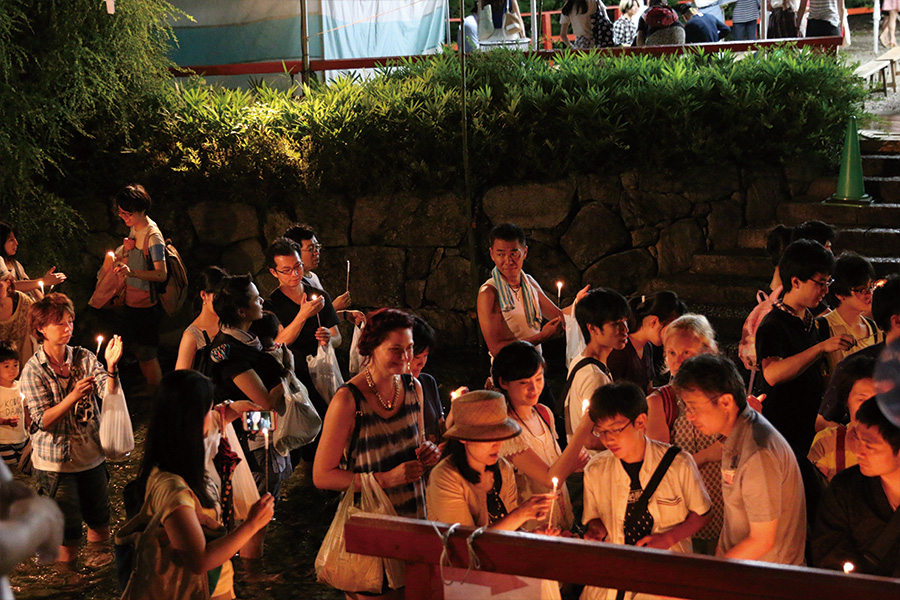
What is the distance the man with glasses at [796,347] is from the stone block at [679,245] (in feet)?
14.9

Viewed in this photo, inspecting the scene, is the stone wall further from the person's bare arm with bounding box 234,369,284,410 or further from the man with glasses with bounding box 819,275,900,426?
the man with glasses with bounding box 819,275,900,426

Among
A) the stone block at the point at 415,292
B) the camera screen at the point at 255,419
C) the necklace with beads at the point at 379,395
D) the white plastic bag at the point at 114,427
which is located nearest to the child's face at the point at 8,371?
the white plastic bag at the point at 114,427

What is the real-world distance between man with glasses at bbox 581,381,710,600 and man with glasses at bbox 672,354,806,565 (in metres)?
0.13

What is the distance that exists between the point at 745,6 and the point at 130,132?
879 centimetres

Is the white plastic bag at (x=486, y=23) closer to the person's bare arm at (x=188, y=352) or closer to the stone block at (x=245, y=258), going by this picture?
the stone block at (x=245, y=258)

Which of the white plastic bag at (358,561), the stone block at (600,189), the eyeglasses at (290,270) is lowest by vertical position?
the white plastic bag at (358,561)

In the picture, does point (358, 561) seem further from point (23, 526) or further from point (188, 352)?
point (23, 526)

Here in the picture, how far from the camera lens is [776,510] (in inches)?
126

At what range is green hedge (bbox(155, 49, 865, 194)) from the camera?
30.3ft

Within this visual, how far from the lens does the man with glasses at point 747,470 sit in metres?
3.20

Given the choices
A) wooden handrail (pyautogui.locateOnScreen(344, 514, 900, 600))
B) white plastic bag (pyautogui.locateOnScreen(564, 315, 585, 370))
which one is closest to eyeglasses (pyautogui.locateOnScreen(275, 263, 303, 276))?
white plastic bag (pyautogui.locateOnScreen(564, 315, 585, 370))

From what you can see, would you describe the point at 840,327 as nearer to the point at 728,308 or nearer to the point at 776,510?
the point at 776,510

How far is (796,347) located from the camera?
463cm

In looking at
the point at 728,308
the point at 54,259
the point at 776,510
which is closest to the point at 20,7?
the point at 54,259
